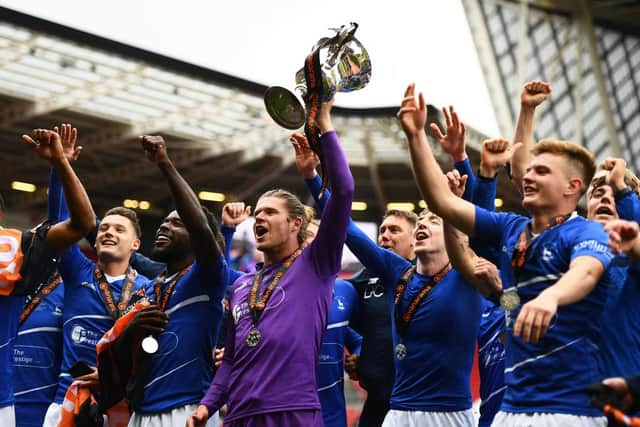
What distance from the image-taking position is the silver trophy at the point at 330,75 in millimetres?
4352

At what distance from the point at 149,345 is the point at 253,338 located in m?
0.67

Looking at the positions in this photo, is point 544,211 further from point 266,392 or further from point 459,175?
point 266,392

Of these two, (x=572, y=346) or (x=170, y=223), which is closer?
(x=572, y=346)

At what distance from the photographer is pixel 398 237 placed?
6656mm

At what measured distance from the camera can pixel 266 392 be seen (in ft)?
14.5

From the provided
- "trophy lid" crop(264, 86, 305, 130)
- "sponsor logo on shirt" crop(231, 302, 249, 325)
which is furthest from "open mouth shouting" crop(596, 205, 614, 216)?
"sponsor logo on shirt" crop(231, 302, 249, 325)

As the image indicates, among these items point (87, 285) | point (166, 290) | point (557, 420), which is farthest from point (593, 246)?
point (87, 285)

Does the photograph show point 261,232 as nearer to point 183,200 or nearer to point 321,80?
point 183,200

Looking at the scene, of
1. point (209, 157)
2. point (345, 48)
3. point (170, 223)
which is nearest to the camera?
point (345, 48)

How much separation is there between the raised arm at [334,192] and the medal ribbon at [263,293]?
0.95 feet

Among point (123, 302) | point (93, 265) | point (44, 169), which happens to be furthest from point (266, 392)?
point (44, 169)

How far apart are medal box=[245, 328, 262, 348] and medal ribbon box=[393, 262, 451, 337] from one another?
3.98 ft

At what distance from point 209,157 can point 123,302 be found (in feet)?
68.1

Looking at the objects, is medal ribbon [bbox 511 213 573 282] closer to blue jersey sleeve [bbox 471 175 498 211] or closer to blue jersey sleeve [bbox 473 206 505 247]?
blue jersey sleeve [bbox 473 206 505 247]
